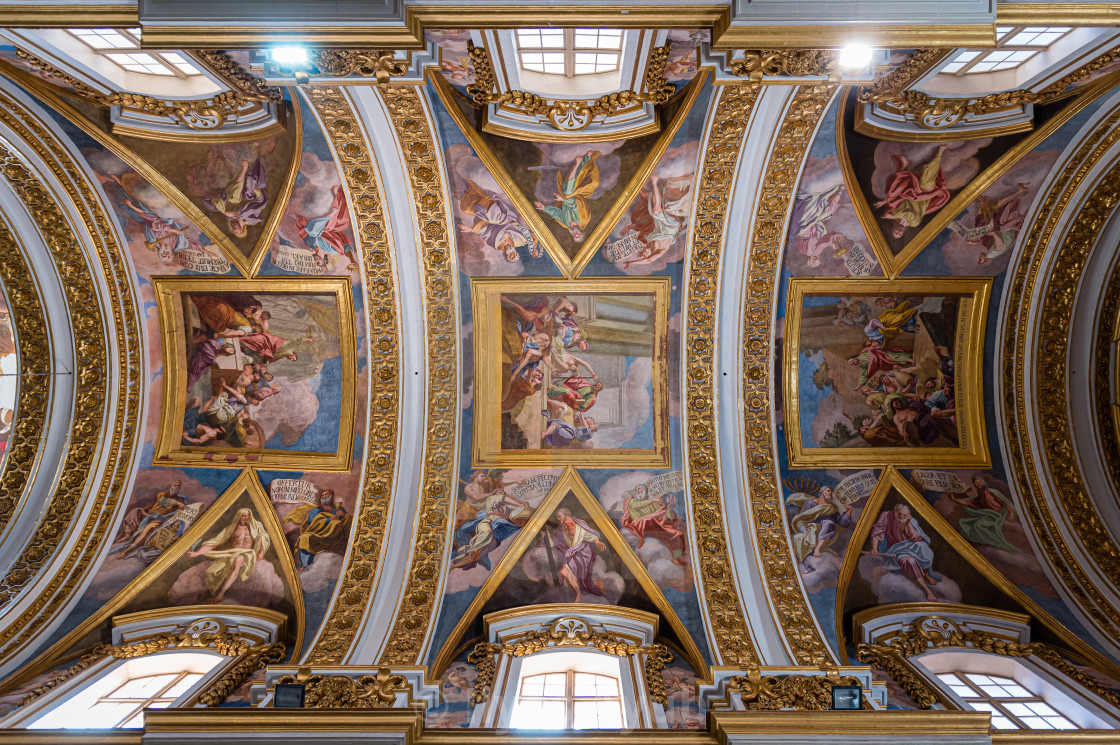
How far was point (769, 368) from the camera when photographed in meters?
10.9

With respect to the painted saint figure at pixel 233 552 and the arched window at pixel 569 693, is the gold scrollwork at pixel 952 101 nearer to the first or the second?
the arched window at pixel 569 693

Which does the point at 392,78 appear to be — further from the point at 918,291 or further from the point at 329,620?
the point at 918,291

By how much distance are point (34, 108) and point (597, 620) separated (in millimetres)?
9702

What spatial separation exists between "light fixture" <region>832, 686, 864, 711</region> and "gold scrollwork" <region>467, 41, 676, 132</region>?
23.6ft

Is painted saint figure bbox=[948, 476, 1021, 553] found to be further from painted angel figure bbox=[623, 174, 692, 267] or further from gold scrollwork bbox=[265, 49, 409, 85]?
gold scrollwork bbox=[265, 49, 409, 85]

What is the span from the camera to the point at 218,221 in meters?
9.95

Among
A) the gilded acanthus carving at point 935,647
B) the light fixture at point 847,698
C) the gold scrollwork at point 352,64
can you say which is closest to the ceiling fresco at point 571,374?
the gilded acanthus carving at point 935,647

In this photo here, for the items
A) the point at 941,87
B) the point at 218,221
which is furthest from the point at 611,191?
the point at 218,221

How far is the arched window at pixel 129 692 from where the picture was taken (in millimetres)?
7711

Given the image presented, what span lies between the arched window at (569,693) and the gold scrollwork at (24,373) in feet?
24.1

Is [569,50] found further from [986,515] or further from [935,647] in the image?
[935,647]

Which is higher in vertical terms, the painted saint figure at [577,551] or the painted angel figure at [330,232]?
the painted angel figure at [330,232]

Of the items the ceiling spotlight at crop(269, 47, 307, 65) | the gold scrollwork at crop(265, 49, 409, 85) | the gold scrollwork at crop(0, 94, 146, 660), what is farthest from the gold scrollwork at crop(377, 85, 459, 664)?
the gold scrollwork at crop(0, 94, 146, 660)

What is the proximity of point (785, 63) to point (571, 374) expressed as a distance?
21.4 ft
